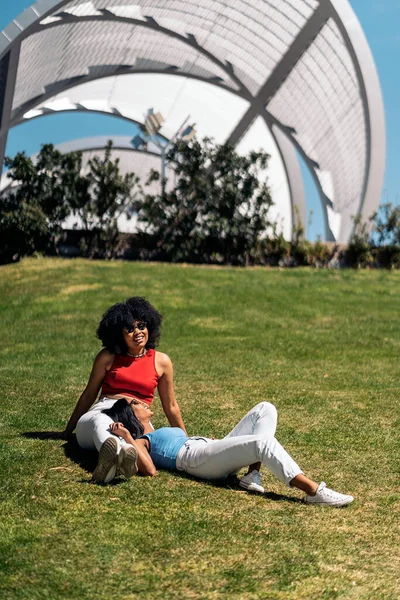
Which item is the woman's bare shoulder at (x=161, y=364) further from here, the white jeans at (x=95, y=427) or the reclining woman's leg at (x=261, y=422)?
the reclining woman's leg at (x=261, y=422)

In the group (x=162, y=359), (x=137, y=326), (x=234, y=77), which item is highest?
(x=234, y=77)

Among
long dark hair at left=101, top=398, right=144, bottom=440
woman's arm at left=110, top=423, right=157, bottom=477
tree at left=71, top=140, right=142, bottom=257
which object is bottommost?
woman's arm at left=110, top=423, right=157, bottom=477

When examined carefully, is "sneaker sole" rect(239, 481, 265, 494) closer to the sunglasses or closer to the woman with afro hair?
the woman with afro hair

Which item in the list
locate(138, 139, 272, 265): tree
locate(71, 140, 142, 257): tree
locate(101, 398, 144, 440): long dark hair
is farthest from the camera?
locate(71, 140, 142, 257): tree

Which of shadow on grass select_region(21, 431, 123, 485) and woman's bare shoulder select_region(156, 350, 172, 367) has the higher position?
woman's bare shoulder select_region(156, 350, 172, 367)

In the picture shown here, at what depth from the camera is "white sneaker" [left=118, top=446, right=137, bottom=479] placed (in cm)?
518

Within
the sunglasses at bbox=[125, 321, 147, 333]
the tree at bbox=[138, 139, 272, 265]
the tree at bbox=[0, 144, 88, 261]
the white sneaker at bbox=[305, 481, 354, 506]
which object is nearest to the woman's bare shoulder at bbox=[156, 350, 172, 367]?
the sunglasses at bbox=[125, 321, 147, 333]

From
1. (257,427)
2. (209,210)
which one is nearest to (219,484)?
(257,427)

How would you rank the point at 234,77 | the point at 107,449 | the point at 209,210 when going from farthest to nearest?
the point at 234,77
the point at 209,210
the point at 107,449

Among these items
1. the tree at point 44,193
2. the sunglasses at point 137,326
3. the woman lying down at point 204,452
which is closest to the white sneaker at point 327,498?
the woman lying down at point 204,452

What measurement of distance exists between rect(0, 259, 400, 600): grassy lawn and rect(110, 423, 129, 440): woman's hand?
315 millimetres

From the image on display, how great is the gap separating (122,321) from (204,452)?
1.10 meters

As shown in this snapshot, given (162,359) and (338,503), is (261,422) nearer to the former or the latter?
(338,503)

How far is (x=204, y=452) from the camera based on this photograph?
18.4 ft
